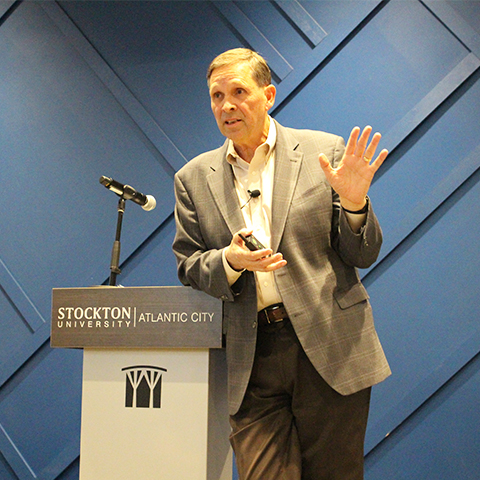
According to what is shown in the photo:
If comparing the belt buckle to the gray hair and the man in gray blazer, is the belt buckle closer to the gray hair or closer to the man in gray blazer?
the man in gray blazer

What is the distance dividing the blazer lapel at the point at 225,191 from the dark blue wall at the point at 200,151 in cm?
150

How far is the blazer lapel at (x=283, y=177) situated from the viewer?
1.75m

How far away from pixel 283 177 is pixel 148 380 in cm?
82

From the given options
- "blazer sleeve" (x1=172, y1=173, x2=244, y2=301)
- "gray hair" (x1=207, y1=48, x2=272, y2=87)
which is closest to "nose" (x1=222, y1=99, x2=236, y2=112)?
"gray hair" (x1=207, y1=48, x2=272, y2=87)

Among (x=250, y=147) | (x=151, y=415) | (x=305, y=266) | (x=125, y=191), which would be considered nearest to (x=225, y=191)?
(x=250, y=147)

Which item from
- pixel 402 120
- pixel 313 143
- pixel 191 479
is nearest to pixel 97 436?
pixel 191 479

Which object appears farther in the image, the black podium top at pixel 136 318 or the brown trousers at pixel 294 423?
the black podium top at pixel 136 318

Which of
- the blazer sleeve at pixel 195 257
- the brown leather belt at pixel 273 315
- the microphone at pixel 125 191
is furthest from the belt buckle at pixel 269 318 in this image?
the microphone at pixel 125 191

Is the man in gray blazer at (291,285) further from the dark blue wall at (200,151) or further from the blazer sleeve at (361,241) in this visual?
the dark blue wall at (200,151)

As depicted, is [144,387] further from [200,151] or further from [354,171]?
[200,151]

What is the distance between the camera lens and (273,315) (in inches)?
68.4

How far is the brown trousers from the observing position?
1676 millimetres

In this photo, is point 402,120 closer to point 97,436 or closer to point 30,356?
point 97,436

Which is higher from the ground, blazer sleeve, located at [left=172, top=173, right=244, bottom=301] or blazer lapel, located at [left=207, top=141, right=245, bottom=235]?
blazer lapel, located at [left=207, top=141, right=245, bottom=235]
